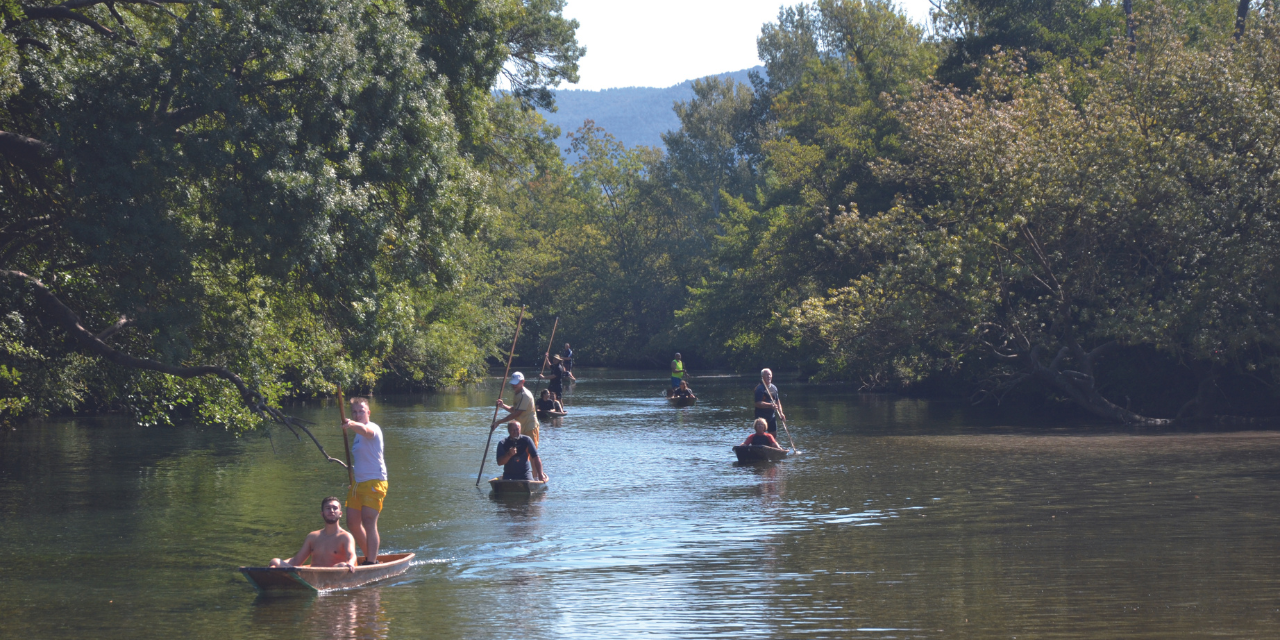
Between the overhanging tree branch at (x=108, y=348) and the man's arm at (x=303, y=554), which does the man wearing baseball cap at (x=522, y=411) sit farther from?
the man's arm at (x=303, y=554)

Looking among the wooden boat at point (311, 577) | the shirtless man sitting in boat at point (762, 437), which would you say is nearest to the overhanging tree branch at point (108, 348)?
the wooden boat at point (311, 577)

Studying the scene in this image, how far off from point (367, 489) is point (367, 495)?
0.22 ft

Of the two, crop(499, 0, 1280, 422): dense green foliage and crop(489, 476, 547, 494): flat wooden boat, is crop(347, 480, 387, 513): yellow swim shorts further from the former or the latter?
crop(499, 0, 1280, 422): dense green foliage

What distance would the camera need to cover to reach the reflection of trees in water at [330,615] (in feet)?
33.3

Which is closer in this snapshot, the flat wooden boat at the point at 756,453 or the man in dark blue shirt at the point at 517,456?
the man in dark blue shirt at the point at 517,456

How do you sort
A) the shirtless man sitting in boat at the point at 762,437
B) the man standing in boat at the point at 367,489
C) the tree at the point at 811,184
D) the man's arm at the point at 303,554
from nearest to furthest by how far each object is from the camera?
1. the man's arm at the point at 303,554
2. the man standing in boat at the point at 367,489
3. the shirtless man sitting in boat at the point at 762,437
4. the tree at the point at 811,184

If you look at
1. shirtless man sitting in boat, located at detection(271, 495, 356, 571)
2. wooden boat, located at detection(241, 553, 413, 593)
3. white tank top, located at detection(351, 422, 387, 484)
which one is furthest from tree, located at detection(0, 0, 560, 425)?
wooden boat, located at detection(241, 553, 413, 593)

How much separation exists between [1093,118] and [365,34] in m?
22.4

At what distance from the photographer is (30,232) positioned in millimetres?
17906

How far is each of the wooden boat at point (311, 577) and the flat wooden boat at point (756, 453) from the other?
11351 millimetres

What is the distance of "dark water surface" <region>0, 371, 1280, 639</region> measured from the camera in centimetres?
1035

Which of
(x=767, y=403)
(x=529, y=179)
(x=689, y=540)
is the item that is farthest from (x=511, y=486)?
(x=529, y=179)

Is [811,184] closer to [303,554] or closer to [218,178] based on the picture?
[218,178]

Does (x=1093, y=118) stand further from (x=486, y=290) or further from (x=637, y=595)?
(x=486, y=290)
